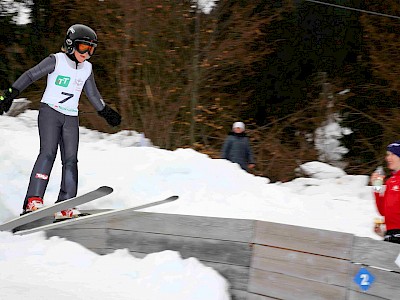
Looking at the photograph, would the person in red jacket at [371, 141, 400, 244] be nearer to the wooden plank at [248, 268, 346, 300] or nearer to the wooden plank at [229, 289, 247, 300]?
the wooden plank at [248, 268, 346, 300]

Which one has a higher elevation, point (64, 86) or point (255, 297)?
point (64, 86)

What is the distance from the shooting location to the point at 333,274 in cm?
337

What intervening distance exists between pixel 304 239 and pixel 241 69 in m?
9.12

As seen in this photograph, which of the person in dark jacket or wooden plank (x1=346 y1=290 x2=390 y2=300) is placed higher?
the person in dark jacket

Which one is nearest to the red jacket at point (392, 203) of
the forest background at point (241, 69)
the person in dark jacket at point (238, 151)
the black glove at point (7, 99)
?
the black glove at point (7, 99)

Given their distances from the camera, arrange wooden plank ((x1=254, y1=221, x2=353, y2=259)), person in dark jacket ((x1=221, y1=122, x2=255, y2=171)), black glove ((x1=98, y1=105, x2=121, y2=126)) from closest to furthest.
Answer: wooden plank ((x1=254, y1=221, x2=353, y2=259)) → black glove ((x1=98, y1=105, x2=121, y2=126)) → person in dark jacket ((x1=221, y1=122, x2=255, y2=171))

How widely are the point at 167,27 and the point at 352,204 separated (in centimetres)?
687

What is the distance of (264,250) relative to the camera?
3609 mm

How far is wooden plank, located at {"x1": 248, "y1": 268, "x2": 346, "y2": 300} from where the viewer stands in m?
3.36

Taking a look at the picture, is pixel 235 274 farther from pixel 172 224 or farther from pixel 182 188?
pixel 182 188

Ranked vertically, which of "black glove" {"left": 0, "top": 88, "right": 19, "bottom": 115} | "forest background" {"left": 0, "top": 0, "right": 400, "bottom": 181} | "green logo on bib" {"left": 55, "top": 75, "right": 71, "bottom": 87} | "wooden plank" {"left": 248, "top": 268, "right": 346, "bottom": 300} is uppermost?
"forest background" {"left": 0, "top": 0, "right": 400, "bottom": 181}

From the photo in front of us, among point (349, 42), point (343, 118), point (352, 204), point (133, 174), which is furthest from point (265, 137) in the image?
point (133, 174)

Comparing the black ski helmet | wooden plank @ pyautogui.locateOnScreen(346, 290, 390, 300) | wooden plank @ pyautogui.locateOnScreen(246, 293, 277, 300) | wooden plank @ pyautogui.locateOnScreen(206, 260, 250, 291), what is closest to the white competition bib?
the black ski helmet

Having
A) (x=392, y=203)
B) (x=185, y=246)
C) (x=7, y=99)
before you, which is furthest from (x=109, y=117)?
(x=392, y=203)
